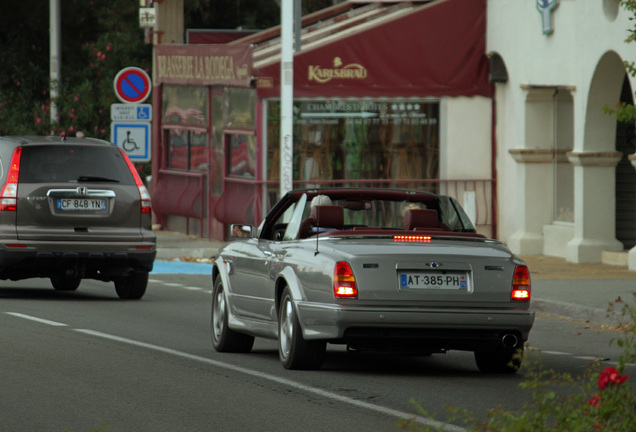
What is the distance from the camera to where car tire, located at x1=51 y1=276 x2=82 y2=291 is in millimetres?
19547

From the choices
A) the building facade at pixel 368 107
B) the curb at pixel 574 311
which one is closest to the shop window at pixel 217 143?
the building facade at pixel 368 107

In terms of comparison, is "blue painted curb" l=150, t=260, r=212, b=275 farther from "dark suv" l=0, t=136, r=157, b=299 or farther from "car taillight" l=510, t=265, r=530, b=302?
"car taillight" l=510, t=265, r=530, b=302

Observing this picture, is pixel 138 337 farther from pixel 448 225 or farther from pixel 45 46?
pixel 45 46

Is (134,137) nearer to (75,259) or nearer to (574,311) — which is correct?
(75,259)

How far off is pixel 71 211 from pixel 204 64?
11957mm

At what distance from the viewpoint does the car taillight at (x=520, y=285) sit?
1052cm

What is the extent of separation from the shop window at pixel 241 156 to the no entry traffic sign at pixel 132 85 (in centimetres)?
298

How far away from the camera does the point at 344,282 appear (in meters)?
10.4

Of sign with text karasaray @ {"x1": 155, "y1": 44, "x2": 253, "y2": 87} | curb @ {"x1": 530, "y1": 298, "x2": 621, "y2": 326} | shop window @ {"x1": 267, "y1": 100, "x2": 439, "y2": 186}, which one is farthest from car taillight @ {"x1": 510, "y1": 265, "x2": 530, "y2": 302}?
shop window @ {"x1": 267, "y1": 100, "x2": 439, "y2": 186}

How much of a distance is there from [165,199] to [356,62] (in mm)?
5916

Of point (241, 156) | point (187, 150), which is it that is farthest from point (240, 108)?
point (187, 150)

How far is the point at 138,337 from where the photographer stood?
13.4m

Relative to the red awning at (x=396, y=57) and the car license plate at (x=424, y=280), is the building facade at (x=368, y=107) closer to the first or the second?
the red awning at (x=396, y=57)

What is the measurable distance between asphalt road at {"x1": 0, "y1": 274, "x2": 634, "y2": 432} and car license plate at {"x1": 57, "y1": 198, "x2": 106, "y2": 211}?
191 centimetres
